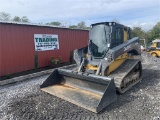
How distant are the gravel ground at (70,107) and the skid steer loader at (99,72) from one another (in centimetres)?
23

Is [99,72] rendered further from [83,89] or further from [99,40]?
[99,40]

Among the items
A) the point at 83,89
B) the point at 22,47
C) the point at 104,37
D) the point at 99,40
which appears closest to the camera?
the point at 83,89

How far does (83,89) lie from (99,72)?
0.75 meters

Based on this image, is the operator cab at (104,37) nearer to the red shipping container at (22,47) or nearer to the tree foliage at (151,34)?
the red shipping container at (22,47)

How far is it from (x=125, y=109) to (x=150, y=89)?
2.05 meters

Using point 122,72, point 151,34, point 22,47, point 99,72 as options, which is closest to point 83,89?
point 99,72

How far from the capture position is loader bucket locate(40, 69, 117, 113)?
5137mm

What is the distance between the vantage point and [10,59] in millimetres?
9633

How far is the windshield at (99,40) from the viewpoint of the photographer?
6.86 metres

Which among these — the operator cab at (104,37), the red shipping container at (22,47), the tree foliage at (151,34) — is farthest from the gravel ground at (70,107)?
the tree foliage at (151,34)

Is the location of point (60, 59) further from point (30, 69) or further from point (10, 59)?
point (10, 59)

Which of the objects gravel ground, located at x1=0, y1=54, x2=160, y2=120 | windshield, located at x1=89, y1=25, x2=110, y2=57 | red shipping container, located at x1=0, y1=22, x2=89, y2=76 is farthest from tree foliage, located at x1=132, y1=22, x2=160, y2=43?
gravel ground, located at x1=0, y1=54, x2=160, y2=120

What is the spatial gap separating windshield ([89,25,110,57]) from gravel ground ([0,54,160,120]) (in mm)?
1710

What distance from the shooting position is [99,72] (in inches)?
248
